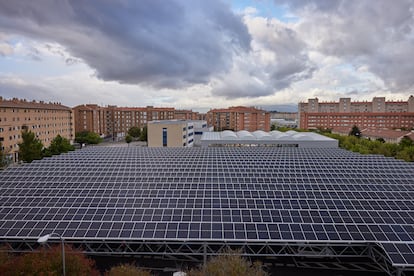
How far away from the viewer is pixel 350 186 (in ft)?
65.4

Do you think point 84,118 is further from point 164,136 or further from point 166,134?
point 166,134

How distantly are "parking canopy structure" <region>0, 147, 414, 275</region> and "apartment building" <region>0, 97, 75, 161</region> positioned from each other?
97.9 ft

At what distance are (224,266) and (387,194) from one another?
49.3 feet

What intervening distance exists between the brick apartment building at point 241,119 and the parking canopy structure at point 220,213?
68.1 metres

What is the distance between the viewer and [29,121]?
53062 mm

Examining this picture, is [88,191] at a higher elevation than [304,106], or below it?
below

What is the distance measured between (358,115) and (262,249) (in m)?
106

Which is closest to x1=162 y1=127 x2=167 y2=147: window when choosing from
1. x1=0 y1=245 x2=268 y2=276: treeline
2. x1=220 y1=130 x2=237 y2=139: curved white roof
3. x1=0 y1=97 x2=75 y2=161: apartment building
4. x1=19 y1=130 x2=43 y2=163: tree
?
x1=220 y1=130 x2=237 y2=139: curved white roof

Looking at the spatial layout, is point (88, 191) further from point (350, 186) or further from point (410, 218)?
point (410, 218)

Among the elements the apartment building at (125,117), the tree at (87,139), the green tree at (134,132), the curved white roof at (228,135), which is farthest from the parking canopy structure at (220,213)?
the apartment building at (125,117)

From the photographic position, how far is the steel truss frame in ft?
46.4

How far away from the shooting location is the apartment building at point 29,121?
46188 millimetres

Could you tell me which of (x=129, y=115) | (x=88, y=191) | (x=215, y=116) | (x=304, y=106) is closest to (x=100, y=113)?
(x=129, y=115)

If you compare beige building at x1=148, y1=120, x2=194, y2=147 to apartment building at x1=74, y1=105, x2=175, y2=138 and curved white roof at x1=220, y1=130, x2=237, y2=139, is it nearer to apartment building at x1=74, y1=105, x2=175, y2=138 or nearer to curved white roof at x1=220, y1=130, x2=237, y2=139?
curved white roof at x1=220, y1=130, x2=237, y2=139
